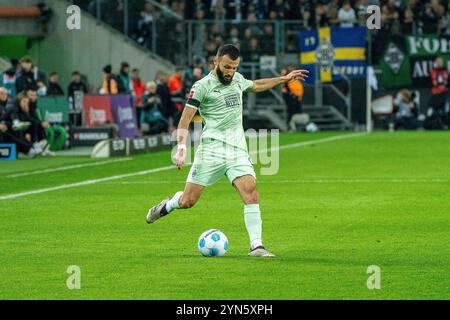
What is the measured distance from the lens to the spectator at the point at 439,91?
4544cm

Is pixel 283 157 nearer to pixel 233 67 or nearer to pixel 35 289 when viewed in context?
pixel 233 67

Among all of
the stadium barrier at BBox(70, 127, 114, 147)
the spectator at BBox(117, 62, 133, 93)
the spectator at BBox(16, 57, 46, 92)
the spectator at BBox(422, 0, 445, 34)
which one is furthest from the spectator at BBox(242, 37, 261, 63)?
the stadium barrier at BBox(70, 127, 114, 147)

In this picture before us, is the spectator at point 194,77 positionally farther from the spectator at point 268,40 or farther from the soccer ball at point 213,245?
the soccer ball at point 213,245

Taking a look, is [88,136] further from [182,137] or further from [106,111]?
[182,137]

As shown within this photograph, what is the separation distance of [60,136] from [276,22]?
1340 cm

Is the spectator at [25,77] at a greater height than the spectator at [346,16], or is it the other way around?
the spectator at [346,16]

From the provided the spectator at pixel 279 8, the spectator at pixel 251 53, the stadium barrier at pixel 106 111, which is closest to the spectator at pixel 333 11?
the spectator at pixel 279 8

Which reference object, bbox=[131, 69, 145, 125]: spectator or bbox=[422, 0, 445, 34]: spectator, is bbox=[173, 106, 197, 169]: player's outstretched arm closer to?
bbox=[131, 69, 145, 125]: spectator

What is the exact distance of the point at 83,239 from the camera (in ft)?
52.1

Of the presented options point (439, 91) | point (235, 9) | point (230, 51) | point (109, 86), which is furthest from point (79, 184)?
point (235, 9)

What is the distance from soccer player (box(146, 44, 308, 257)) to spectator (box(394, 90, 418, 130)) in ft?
103

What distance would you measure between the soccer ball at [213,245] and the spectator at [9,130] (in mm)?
17460

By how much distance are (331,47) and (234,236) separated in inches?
1155
